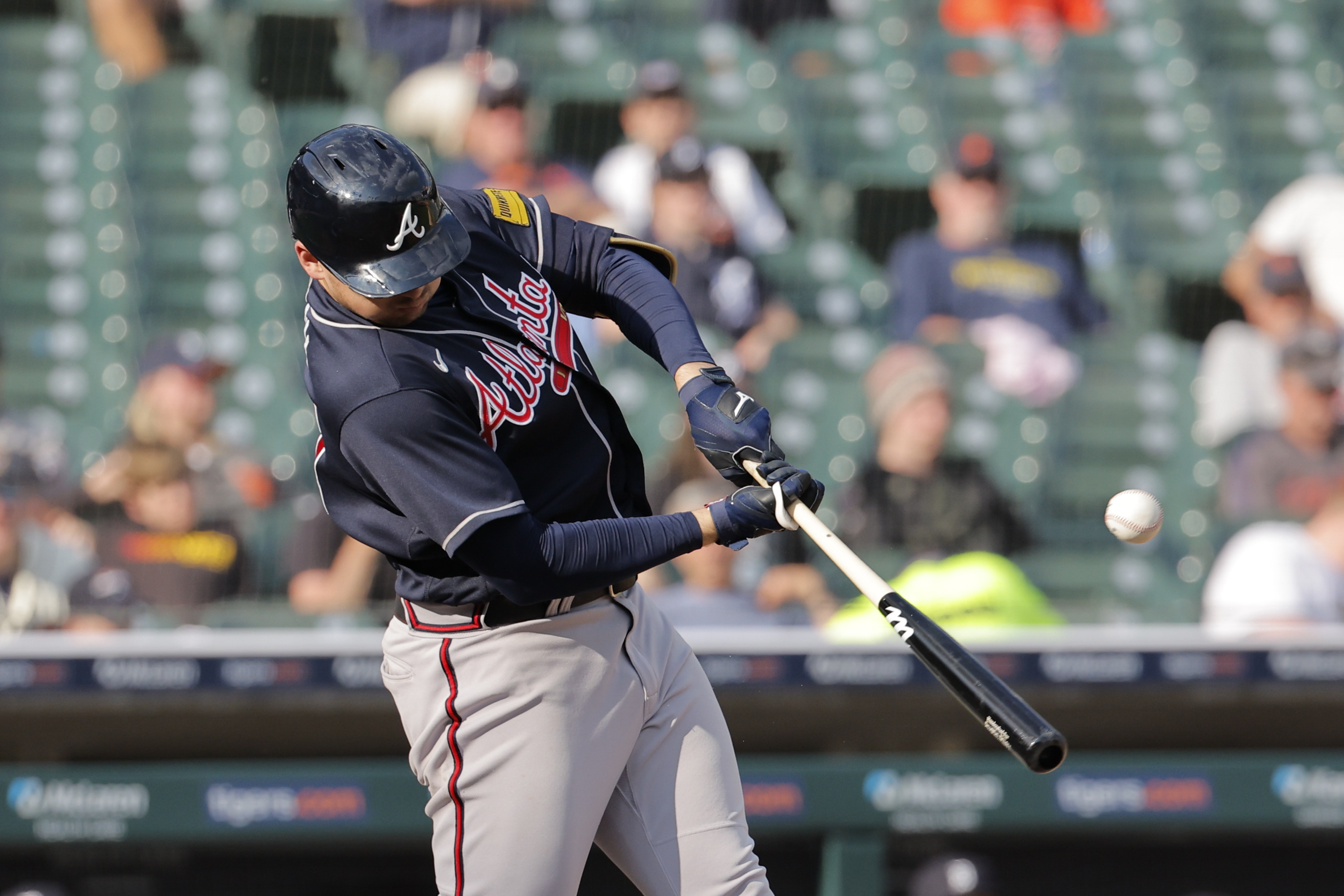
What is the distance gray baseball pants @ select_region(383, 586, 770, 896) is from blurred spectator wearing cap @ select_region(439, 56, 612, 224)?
292 centimetres

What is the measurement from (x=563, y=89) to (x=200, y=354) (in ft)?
5.70

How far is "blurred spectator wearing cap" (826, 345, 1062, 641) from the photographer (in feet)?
12.8

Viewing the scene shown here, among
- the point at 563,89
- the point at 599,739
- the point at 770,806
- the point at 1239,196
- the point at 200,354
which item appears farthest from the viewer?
the point at 1239,196

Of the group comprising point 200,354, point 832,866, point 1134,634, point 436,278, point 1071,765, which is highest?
point 436,278

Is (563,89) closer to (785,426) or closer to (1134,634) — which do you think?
(785,426)

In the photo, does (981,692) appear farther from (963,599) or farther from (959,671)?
(963,599)

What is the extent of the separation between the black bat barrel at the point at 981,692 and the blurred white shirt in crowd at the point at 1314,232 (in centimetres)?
368

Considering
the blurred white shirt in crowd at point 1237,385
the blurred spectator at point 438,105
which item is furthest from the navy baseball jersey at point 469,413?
the blurred white shirt in crowd at point 1237,385

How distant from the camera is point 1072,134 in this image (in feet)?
19.0

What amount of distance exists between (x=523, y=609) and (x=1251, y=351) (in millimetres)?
3538

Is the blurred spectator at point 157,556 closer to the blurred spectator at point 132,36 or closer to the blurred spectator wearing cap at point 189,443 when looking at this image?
the blurred spectator wearing cap at point 189,443

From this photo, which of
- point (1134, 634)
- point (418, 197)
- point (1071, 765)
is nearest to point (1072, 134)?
Result: point (1134, 634)

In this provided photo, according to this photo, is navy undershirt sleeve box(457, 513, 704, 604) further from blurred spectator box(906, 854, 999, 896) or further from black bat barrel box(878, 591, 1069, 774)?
blurred spectator box(906, 854, 999, 896)

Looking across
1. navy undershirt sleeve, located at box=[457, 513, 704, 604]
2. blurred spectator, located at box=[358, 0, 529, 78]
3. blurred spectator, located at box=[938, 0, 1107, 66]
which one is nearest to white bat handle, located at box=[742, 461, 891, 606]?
navy undershirt sleeve, located at box=[457, 513, 704, 604]
